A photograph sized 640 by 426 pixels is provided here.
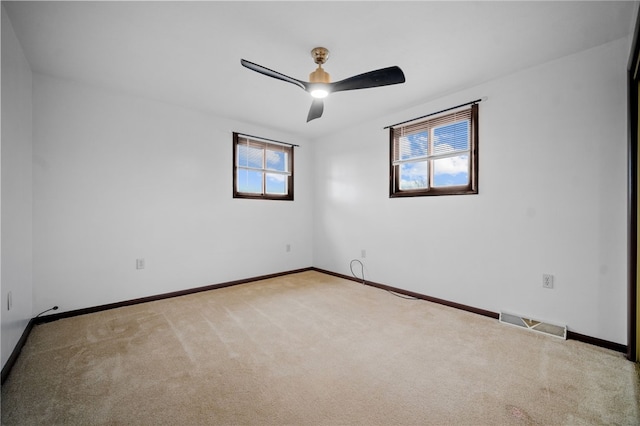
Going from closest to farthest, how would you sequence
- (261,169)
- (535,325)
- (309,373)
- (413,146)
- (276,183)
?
(309,373), (535,325), (413,146), (261,169), (276,183)

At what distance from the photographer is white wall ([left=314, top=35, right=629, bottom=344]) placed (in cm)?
217

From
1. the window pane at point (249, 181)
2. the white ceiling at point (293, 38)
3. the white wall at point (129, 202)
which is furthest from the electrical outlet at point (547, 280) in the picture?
the window pane at point (249, 181)

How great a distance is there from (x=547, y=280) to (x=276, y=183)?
12.5 feet

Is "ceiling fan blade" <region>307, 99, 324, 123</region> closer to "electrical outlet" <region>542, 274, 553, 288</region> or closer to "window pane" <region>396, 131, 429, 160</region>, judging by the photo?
"window pane" <region>396, 131, 429, 160</region>

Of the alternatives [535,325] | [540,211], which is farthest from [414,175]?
[535,325]

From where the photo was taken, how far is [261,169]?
4410 millimetres

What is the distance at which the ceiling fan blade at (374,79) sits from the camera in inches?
76.7

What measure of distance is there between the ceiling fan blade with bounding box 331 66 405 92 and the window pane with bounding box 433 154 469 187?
154 cm

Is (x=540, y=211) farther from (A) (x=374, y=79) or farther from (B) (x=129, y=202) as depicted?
(B) (x=129, y=202)

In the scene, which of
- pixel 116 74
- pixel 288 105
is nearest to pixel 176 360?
pixel 116 74

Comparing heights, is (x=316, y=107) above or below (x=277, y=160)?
above

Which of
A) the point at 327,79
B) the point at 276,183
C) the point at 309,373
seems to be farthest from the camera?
the point at 276,183

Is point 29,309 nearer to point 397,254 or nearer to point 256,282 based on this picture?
point 256,282

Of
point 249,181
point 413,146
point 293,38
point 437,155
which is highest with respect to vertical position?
point 293,38
